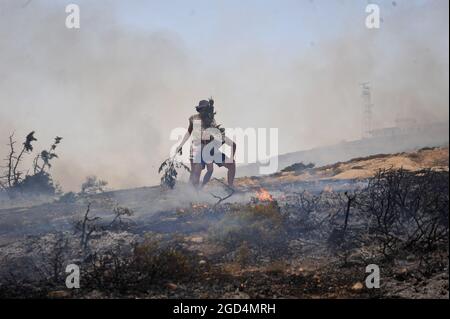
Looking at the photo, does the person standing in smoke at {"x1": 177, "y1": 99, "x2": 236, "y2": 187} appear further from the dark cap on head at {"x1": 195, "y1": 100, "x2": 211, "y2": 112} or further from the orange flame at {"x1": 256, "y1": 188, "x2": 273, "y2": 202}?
the orange flame at {"x1": 256, "y1": 188, "x2": 273, "y2": 202}

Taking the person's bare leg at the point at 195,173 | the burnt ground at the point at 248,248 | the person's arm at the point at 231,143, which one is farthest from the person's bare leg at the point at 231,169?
the burnt ground at the point at 248,248

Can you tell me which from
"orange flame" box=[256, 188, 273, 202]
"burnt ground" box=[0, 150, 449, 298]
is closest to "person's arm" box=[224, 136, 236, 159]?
"orange flame" box=[256, 188, 273, 202]

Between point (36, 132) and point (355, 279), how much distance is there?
1106cm

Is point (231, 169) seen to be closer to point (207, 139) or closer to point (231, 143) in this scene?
point (231, 143)

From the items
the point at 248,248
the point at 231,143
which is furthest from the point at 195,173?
the point at 248,248

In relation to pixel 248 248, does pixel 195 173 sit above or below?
above

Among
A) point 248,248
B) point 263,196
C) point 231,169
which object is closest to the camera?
point 248,248

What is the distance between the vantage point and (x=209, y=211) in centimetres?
782

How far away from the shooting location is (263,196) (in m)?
9.10

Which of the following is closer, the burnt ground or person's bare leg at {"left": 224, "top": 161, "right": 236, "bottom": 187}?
the burnt ground

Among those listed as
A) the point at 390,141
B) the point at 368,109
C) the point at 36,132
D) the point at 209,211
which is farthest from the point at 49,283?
the point at 390,141

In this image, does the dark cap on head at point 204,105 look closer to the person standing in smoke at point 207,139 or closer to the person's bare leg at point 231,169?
the person standing in smoke at point 207,139

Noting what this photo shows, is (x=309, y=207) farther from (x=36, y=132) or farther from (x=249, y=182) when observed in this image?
(x=36, y=132)

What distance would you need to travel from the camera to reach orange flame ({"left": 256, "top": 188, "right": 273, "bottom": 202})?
8.60 m
